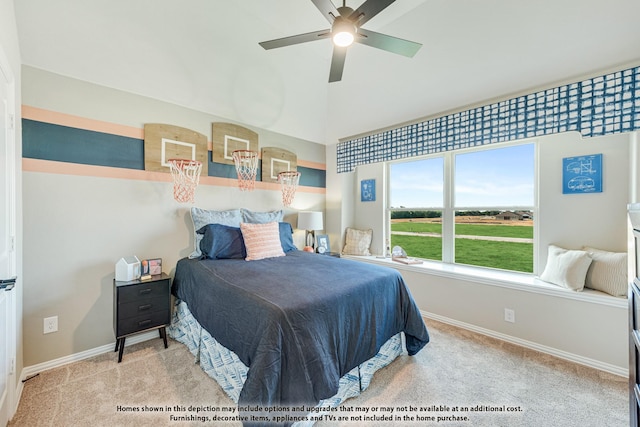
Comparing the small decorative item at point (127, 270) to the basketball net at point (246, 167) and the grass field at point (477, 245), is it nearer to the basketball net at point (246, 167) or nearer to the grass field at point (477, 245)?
the basketball net at point (246, 167)

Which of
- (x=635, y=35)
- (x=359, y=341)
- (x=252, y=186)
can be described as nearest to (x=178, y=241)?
(x=252, y=186)

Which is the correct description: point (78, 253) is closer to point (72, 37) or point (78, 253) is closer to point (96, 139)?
point (96, 139)

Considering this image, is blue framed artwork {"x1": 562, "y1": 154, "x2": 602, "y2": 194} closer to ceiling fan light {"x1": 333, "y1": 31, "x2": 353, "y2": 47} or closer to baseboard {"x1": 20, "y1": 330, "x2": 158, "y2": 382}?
ceiling fan light {"x1": 333, "y1": 31, "x2": 353, "y2": 47}

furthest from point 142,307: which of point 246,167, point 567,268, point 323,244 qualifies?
point 567,268

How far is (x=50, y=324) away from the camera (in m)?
2.15

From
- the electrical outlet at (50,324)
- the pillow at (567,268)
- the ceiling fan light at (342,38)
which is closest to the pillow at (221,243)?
the electrical outlet at (50,324)

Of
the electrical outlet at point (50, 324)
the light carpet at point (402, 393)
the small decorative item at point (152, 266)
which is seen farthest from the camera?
the small decorative item at point (152, 266)

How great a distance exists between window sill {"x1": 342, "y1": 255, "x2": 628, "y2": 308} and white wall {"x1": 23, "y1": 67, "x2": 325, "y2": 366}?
9.33 feet

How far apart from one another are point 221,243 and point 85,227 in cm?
117

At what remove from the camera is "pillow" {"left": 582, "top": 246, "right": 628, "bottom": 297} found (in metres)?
2.08

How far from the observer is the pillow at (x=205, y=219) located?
2.83 metres

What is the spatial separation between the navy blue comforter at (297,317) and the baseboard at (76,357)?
0.58 meters

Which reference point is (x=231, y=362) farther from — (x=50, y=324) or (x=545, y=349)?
(x=545, y=349)

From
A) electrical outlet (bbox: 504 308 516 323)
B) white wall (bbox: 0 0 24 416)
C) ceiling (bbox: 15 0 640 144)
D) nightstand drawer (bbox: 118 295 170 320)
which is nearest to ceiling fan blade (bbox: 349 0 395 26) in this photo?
ceiling (bbox: 15 0 640 144)
